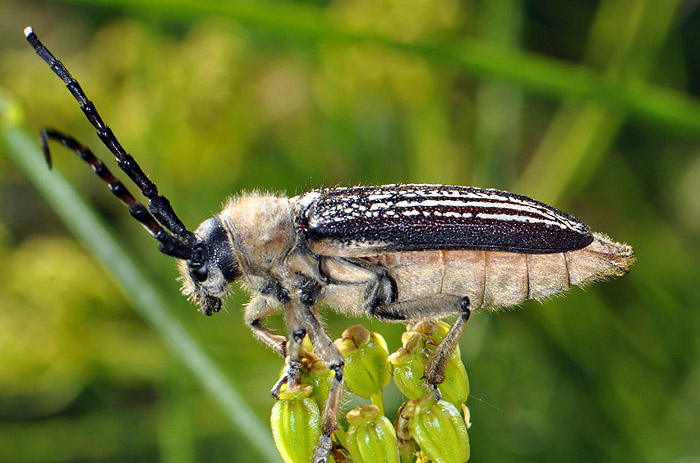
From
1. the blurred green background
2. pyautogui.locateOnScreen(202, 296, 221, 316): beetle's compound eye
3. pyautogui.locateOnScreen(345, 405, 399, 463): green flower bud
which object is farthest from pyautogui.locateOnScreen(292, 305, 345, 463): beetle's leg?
the blurred green background

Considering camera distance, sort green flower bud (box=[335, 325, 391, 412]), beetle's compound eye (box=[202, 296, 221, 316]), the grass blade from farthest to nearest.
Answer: the grass blade, beetle's compound eye (box=[202, 296, 221, 316]), green flower bud (box=[335, 325, 391, 412])

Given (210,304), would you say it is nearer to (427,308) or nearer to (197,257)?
(197,257)

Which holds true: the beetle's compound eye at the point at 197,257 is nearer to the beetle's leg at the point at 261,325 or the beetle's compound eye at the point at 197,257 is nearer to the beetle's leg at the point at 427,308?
the beetle's leg at the point at 261,325

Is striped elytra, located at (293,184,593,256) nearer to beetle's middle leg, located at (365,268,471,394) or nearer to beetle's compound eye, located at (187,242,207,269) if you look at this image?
beetle's middle leg, located at (365,268,471,394)

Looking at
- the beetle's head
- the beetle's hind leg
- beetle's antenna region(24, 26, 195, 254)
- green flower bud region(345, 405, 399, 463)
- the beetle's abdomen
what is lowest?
green flower bud region(345, 405, 399, 463)

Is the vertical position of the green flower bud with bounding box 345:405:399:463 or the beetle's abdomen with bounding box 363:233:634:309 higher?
the beetle's abdomen with bounding box 363:233:634:309

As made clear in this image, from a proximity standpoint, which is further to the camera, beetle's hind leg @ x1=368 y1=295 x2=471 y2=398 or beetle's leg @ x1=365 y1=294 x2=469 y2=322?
beetle's leg @ x1=365 y1=294 x2=469 y2=322

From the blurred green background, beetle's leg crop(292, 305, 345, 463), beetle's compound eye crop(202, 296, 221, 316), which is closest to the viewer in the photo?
beetle's leg crop(292, 305, 345, 463)
